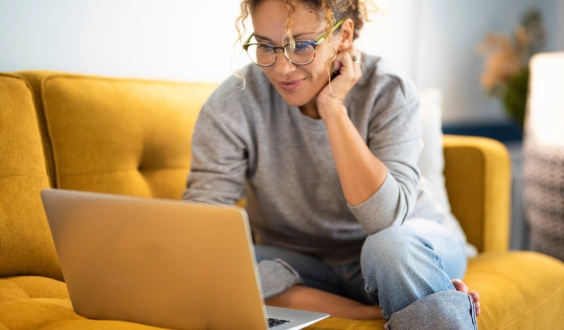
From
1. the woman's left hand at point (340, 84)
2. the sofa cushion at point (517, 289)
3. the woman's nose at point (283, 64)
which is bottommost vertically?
the sofa cushion at point (517, 289)

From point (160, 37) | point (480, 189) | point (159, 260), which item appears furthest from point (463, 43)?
point (159, 260)

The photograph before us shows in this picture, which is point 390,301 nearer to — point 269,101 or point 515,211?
point 269,101

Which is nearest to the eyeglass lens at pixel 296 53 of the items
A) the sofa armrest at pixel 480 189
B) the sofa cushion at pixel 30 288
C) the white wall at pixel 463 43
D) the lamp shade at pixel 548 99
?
the sofa cushion at pixel 30 288

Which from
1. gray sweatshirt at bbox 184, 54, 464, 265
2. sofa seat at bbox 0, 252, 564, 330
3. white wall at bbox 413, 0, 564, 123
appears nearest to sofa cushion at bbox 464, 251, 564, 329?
sofa seat at bbox 0, 252, 564, 330

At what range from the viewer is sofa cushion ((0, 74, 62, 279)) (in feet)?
3.83

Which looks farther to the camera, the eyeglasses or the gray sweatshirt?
the gray sweatshirt

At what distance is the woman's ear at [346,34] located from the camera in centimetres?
133

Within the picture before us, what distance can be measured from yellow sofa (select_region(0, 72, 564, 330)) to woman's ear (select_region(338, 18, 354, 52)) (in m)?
0.46

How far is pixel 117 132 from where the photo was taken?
4.67 ft

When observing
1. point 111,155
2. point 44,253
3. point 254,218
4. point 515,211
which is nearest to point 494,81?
point 515,211

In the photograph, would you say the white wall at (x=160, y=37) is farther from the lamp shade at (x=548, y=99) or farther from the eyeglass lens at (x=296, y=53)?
the lamp shade at (x=548, y=99)

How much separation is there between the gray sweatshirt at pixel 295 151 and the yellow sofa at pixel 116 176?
179mm

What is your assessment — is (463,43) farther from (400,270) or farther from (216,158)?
(400,270)

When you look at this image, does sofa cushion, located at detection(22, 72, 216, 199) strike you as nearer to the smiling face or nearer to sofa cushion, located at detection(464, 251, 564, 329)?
the smiling face
